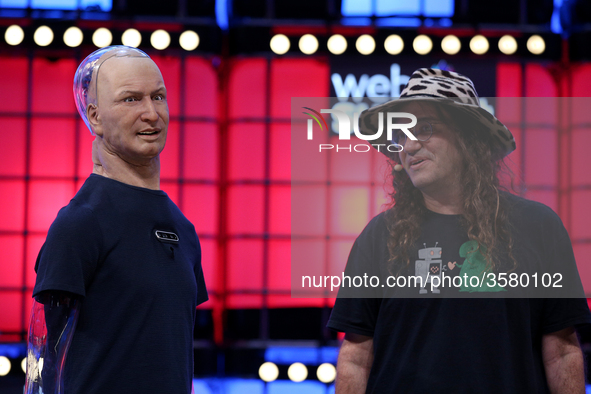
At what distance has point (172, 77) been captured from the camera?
12.4 feet

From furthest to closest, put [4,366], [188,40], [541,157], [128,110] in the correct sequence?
[188,40] → [541,157] → [4,366] → [128,110]

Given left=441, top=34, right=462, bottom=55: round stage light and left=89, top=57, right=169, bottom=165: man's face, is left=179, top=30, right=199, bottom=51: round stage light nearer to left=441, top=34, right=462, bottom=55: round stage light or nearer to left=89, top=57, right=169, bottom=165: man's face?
left=441, top=34, right=462, bottom=55: round stage light

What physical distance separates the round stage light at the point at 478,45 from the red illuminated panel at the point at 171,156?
6.04 feet

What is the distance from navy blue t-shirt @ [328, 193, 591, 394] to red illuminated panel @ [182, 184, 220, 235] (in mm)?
2442

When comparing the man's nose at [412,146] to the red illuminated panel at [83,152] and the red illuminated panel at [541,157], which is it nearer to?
the red illuminated panel at [541,157]

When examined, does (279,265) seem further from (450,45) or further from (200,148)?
(450,45)

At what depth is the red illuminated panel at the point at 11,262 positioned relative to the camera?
141 inches

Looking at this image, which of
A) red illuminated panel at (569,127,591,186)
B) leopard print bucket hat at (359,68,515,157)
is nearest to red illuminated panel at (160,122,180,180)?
red illuminated panel at (569,127,591,186)

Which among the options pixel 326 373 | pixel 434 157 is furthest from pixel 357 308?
pixel 326 373

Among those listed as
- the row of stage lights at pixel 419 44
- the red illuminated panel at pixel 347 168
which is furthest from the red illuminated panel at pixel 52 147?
the red illuminated panel at pixel 347 168

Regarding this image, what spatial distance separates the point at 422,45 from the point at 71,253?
118 inches

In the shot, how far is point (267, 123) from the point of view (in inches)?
149

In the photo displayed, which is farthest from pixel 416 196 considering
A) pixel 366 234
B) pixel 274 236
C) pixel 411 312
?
pixel 274 236

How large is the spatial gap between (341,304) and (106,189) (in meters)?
0.56
